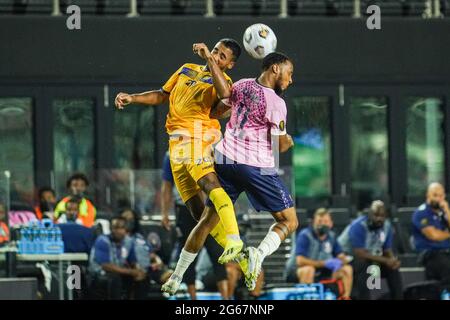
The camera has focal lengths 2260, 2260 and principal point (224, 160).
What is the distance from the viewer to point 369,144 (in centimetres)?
2553

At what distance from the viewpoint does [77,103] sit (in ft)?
79.1

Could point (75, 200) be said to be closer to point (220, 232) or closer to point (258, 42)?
point (220, 232)

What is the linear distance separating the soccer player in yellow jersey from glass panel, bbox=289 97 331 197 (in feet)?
22.1

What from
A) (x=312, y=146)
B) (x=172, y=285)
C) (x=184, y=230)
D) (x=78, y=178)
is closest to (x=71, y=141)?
(x=78, y=178)

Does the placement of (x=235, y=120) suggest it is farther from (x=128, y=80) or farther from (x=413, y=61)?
(x=413, y=61)

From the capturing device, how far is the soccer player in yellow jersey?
17.3 meters

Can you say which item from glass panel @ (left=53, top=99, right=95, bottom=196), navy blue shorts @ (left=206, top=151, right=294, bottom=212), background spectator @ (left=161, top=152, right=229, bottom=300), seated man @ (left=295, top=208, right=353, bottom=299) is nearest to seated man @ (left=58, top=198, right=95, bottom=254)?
glass panel @ (left=53, top=99, right=95, bottom=196)

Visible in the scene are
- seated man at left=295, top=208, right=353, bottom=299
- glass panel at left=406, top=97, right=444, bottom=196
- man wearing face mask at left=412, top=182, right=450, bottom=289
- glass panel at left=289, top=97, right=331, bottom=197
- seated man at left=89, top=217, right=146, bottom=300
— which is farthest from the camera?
glass panel at left=406, top=97, right=444, bottom=196

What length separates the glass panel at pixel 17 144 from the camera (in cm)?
2403

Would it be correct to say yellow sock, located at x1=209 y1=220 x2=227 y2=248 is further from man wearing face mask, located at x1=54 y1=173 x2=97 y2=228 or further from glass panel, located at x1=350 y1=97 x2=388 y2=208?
glass panel, located at x1=350 y1=97 x2=388 y2=208

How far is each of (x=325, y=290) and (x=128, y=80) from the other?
10.9 ft

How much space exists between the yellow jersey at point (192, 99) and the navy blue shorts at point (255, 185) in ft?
0.98

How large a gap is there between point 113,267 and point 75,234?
1.76 ft
